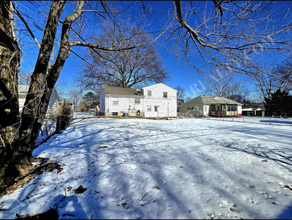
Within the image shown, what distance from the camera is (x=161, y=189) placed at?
2025 mm

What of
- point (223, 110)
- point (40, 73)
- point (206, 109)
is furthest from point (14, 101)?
point (223, 110)

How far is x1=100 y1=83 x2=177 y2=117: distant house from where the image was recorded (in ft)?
58.3

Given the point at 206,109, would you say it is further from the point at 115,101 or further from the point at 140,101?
the point at 115,101

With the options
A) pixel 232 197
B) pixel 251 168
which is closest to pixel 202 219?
pixel 232 197

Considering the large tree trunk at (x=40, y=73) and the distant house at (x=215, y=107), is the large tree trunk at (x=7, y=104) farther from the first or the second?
the distant house at (x=215, y=107)

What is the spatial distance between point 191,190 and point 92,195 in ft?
5.14

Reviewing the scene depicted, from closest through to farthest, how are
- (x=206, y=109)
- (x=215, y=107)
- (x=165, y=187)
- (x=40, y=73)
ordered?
(x=165, y=187) < (x=40, y=73) < (x=206, y=109) < (x=215, y=107)

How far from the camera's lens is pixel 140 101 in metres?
19.5

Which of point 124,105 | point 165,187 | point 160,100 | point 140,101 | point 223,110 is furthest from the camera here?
point 223,110

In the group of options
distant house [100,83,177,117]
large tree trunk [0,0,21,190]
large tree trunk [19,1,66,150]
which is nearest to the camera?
large tree trunk [0,0,21,190]

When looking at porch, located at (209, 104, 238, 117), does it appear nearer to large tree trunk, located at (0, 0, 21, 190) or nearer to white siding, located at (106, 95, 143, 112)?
white siding, located at (106, 95, 143, 112)

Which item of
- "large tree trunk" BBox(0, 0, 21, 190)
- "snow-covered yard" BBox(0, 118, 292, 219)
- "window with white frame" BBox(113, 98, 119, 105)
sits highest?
"window with white frame" BBox(113, 98, 119, 105)

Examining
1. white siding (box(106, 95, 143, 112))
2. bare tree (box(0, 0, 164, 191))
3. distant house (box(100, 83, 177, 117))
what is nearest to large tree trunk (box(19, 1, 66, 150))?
bare tree (box(0, 0, 164, 191))

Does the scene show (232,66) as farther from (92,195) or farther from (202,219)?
(92,195)
